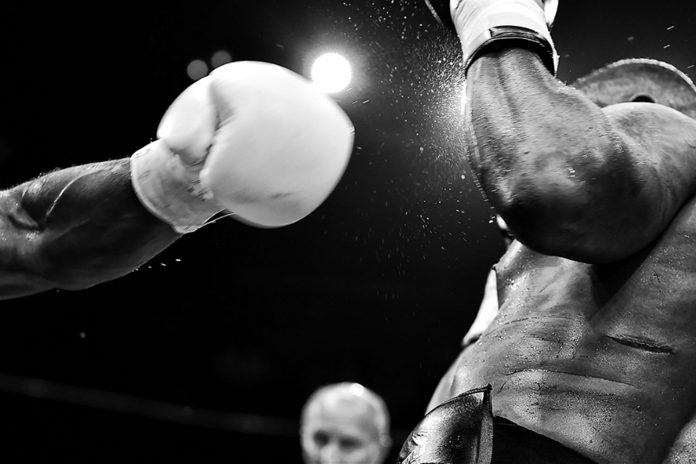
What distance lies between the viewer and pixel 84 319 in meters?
5.69

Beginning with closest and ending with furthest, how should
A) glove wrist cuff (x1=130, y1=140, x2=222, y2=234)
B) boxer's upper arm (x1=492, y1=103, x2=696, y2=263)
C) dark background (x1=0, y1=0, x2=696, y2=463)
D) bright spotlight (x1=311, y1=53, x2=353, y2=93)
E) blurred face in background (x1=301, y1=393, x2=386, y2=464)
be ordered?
1. boxer's upper arm (x1=492, y1=103, x2=696, y2=263)
2. glove wrist cuff (x1=130, y1=140, x2=222, y2=234)
3. blurred face in background (x1=301, y1=393, x2=386, y2=464)
4. dark background (x1=0, y1=0, x2=696, y2=463)
5. bright spotlight (x1=311, y1=53, x2=353, y2=93)

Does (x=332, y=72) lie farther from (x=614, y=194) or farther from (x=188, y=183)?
(x=614, y=194)

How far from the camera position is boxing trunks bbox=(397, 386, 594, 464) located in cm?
119

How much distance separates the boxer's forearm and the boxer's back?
66 cm

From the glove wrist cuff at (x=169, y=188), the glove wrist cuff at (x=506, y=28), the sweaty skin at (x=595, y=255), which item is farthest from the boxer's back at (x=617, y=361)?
the glove wrist cuff at (x=169, y=188)

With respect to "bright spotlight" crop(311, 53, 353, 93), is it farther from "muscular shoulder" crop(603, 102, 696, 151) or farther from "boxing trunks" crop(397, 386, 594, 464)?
"boxing trunks" crop(397, 386, 594, 464)

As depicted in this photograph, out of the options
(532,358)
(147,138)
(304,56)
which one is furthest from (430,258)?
(532,358)

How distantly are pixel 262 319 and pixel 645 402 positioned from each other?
5.02 metres

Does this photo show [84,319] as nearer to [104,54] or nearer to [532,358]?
[104,54]

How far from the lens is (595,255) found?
3.90ft

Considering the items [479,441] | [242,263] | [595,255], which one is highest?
[595,255]

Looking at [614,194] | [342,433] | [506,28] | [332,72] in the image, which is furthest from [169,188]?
[332,72]

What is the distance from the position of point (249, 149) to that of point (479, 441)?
545mm

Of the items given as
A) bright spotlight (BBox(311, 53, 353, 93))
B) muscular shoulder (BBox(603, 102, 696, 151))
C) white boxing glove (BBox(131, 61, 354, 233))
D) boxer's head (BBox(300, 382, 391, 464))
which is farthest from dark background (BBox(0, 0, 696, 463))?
white boxing glove (BBox(131, 61, 354, 233))
